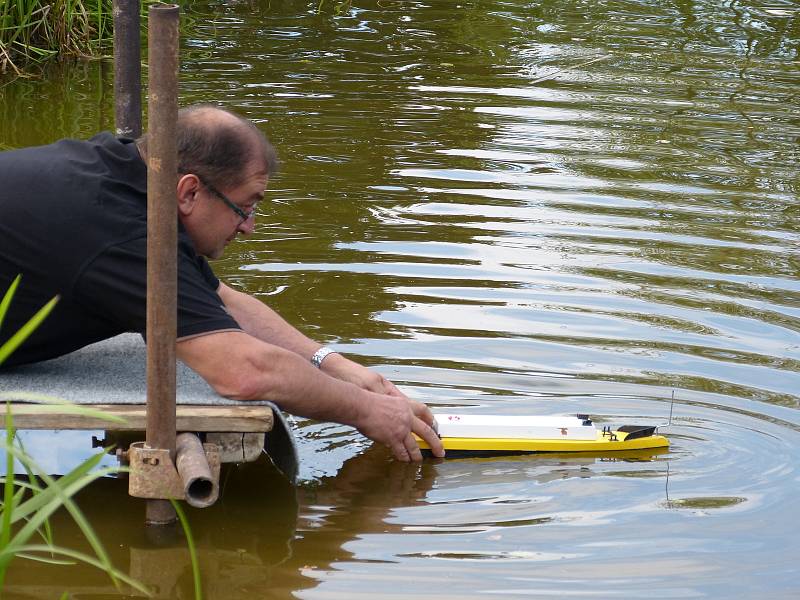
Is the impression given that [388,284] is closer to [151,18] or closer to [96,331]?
[96,331]

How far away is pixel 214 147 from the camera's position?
4.19 metres

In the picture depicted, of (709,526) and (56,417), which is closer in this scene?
(56,417)

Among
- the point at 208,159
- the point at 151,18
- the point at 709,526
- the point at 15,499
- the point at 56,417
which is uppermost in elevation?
the point at 151,18

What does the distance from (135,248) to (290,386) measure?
65 cm

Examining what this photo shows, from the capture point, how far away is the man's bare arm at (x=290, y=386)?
407cm

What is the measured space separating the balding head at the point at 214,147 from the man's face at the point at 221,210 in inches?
1.1

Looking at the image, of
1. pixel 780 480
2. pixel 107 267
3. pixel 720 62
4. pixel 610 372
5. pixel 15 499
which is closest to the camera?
pixel 15 499

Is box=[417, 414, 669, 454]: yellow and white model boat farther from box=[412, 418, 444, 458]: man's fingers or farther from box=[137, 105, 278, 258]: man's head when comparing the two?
box=[137, 105, 278, 258]: man's head

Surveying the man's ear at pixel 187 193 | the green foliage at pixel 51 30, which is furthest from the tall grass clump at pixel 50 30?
the man's ear at pixel 187 193

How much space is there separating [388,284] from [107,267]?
266cm

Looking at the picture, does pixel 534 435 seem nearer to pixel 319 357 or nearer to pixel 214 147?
pixel 319 357

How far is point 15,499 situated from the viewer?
2.78m

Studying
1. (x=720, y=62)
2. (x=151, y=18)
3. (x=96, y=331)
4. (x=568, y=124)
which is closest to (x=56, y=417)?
(x=96, y=331)

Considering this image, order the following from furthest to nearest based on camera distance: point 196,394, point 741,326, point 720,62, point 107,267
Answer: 1. point 720,62
2. point 741,326
3. point 196,394
4. point 107,267
